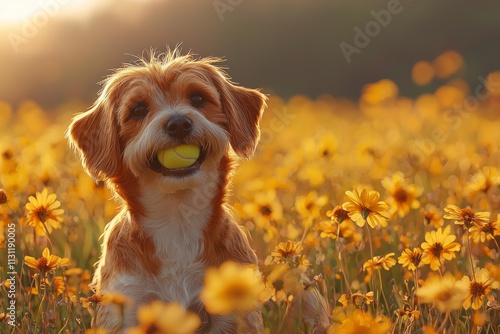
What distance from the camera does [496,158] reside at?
6617mm

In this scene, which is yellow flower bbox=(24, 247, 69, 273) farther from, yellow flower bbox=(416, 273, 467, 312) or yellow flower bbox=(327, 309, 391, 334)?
yellow flower bbox=(416, 273, 467, 312)

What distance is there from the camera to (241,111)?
4.36m

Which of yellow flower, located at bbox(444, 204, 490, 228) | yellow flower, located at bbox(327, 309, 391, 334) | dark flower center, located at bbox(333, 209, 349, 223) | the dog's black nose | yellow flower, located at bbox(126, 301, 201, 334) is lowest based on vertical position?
yellow flower, located at bbox(327, 309, 391, 334)

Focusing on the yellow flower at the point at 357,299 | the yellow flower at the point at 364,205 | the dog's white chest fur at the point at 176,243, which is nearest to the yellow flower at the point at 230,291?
the yellow flower at the point at 357,299

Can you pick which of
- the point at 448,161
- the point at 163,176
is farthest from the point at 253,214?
the point at 448,161

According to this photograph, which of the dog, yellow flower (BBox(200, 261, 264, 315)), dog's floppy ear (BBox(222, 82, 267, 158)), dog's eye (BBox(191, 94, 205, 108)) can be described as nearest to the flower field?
yellow flower (BBox(200, 261, 264, 315))

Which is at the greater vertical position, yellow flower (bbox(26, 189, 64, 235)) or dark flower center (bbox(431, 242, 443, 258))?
yellow flower (bbox(26, 189, 64, 235))

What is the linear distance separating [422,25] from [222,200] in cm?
1160

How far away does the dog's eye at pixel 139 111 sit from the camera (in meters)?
3.94

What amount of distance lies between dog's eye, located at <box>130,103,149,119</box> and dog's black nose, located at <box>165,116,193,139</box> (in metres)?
0.38

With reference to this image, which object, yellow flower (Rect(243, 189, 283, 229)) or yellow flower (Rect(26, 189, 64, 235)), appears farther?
yellow flower (Rect(243, 189, 283, 229))

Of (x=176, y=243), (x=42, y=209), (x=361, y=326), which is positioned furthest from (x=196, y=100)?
(x=361, y=326)

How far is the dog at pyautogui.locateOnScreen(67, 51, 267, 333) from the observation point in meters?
3.54

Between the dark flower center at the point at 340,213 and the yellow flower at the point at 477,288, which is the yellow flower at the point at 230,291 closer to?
the yellow flower at the point at 477,288
